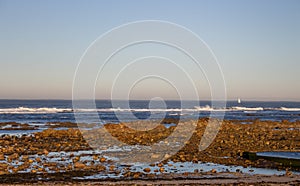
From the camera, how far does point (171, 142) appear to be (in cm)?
3050

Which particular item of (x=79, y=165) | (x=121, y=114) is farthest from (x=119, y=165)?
(x=121, y=114)

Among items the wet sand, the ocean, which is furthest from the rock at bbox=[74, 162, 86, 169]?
the ocean

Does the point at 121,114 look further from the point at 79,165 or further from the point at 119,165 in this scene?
the point at 79,165

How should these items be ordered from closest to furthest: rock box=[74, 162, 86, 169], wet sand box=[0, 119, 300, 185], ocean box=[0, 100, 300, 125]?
wet sand box=[0, 119, 300, 185] → rock box=[74, 162, 86, 169] → ocean box=[0, 100, 300, 125]

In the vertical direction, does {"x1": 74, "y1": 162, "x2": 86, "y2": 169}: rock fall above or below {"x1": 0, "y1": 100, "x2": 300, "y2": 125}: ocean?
below

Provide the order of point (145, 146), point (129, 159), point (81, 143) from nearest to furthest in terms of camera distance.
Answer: point (129, 159) → point (145, 146) → point (81, 143)

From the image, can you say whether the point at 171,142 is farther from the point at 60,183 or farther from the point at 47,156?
the point at 60,183

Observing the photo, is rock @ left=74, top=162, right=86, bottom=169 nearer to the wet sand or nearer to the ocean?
the wet sand

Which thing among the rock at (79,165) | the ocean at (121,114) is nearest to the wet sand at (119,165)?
the rock at (79,165)

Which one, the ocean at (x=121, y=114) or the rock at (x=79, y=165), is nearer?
the rock at (x=79, y=165)

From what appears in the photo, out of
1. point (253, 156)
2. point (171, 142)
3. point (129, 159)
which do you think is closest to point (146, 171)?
point (129, 159)

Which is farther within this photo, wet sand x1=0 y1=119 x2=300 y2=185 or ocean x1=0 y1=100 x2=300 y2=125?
ocean x1=0 y1=100 x2=300 y2=125

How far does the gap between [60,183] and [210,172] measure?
19.2 ft

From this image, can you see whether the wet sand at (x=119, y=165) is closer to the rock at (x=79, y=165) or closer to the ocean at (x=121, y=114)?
the rock at (x=79, y=165)
